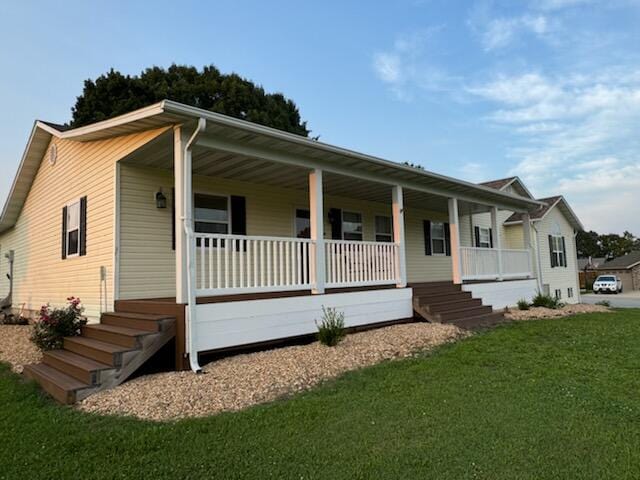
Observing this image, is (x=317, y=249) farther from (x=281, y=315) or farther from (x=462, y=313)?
(x=462, y=313)

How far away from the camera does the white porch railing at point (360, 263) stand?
8.05 metres

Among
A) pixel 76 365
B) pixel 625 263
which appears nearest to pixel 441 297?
pixel 76 365

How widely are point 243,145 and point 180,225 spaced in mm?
1733

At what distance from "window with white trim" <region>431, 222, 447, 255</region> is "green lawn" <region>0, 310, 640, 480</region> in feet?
28.6

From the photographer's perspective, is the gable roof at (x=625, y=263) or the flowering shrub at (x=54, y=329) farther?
the gable roof at (x=625, y=263)

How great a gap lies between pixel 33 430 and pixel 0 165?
17.4m

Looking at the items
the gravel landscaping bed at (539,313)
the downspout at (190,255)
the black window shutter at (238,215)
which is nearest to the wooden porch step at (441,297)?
the gravel landscaping bed at (539,313)

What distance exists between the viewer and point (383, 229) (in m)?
12.6

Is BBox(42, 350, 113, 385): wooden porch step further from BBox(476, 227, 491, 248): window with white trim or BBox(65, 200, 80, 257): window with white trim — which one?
BBox(476, 227, 491, 248): window with white trim

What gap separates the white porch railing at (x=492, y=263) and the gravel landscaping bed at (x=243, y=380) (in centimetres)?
451

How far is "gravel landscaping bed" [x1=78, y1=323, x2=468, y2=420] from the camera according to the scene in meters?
4.53

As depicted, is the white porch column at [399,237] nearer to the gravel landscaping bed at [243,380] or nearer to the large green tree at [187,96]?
the gravel landscaping bed at [243,380]

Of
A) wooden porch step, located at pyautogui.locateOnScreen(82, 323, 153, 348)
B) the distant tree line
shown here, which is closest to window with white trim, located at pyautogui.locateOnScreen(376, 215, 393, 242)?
wooden porch step, located at pyautogui.locateOnScreen(82, 323, 153, 348)

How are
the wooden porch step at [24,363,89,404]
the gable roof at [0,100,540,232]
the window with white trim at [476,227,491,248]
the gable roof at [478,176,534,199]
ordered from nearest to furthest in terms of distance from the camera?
1. the wooden porch step at [24,363,89,404]
2. the gable roof at [0,100,540,232]
3. the window with white trim at [476,227,491,248]
4. the gable roof at [478,176,534,199]
